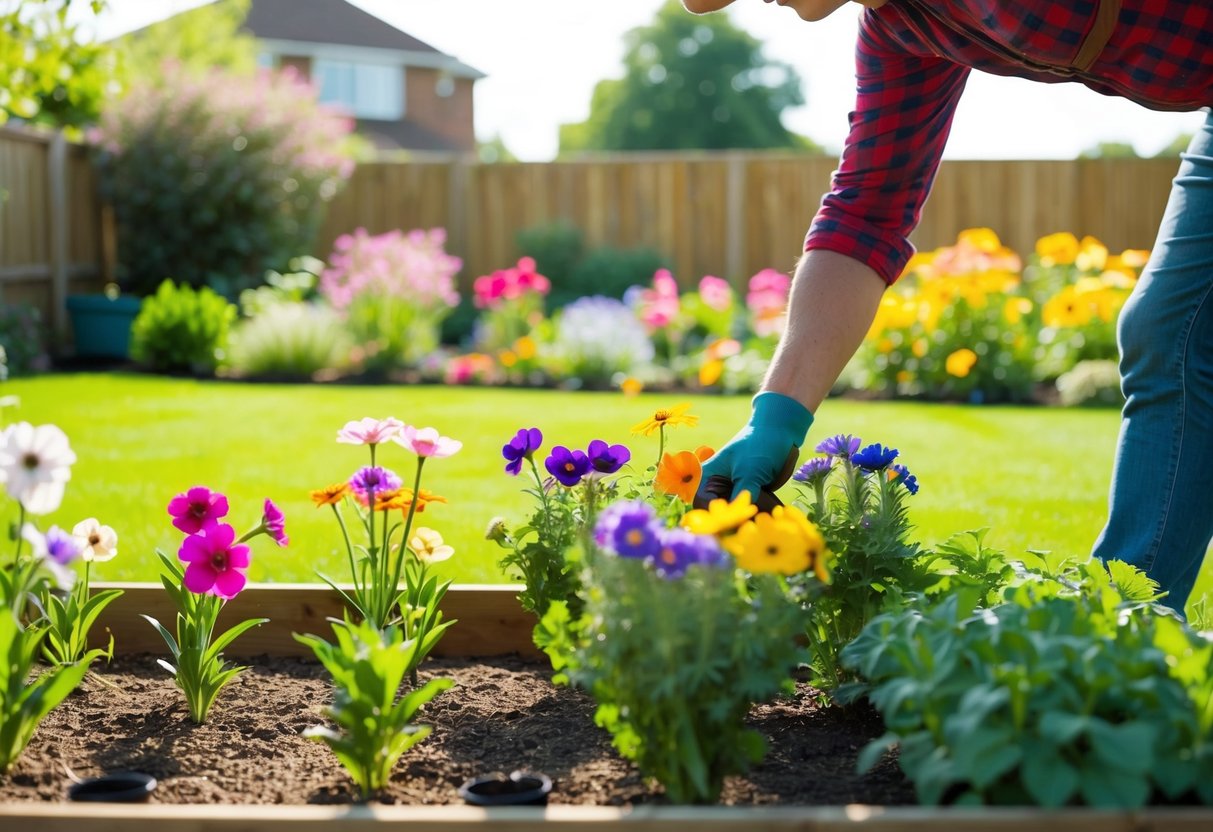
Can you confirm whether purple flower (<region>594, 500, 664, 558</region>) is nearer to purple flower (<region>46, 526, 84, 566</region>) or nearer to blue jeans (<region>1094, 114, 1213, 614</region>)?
purple flower (<region>46, 526, 84, 566</region>)

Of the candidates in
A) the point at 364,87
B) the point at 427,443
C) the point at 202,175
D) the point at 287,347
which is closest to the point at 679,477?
the point at 427,443

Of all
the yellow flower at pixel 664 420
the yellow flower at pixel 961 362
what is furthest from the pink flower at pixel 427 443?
the yellow flower at pixel 961 362

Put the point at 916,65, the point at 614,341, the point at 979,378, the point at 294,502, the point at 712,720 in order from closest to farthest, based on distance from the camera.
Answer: the point at 712,720 < the point at 916,65 < the point at 294,502 < the point at 979,378 < the point at 614,341

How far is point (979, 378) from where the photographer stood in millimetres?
7484

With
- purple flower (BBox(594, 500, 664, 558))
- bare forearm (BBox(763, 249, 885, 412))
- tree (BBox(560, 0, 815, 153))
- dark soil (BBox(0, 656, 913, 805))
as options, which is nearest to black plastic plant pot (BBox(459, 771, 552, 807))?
dark soil (BBox(0, 656, 913, 805))

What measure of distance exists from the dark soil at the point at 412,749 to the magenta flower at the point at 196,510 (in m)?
0.29

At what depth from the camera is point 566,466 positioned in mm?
1775

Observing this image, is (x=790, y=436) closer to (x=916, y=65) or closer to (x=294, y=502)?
(x=916, y=65)

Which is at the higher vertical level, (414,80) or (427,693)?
(414,80)

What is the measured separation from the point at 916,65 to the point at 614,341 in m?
6.57

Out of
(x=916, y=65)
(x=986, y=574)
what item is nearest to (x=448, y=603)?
(x=986, y=574)

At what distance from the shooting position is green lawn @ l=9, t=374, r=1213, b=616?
3.31 m

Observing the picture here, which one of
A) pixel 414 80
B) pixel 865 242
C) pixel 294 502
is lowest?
pixel 294 502

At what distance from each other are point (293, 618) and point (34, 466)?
87cm
